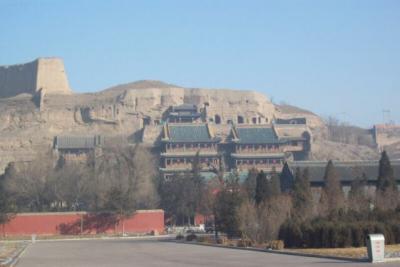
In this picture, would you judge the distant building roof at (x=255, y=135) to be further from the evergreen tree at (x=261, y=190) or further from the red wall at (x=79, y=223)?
the evergreen tree at (x=261, y=190)

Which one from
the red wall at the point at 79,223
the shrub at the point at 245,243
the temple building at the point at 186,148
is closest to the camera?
the shrub at the point at 245,243

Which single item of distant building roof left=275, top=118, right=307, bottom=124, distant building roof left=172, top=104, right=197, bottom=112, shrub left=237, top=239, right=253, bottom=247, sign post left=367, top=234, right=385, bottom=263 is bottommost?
shrub left=237, top=239, right=253, bottom=247

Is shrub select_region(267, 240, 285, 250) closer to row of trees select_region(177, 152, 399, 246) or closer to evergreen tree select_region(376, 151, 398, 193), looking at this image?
row of trees select_region(177, 152, 399, 246)

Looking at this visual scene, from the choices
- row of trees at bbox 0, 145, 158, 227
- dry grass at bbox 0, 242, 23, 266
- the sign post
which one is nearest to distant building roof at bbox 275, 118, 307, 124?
row of trees at bbox 0, 145, 158, 227

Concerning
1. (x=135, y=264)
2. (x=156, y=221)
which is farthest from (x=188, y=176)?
(x=135, y=264)

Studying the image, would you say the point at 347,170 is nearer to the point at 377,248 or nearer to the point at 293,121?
the point at 377,248

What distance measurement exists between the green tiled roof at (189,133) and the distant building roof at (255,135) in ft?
10.2

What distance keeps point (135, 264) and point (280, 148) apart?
6493cm

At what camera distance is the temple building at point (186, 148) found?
85562 millimetres

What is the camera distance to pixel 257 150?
87250 millimetres

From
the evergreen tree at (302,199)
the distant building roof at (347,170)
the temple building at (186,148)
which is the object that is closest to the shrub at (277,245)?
the evergreen tree at (302,199)

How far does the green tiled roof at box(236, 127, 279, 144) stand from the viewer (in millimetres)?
86938

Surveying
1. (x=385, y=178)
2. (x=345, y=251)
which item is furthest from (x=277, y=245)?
(x=385, y=178)

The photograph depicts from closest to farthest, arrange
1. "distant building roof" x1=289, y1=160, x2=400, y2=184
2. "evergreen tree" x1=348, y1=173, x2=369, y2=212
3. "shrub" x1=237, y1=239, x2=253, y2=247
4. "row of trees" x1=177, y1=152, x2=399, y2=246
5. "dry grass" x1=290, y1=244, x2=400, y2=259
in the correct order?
"dry grass" x1=290, y1=244, x2=400, y2=259 → "row of trees" x1=177, y1=152, x2=399, y2=246 → "shrub" x1=237, y1=239, x2=253, y2=247 → "evergreen tree" x1=348, y1=173, x2=369, y2=212 → "distant building roof" x1=289, y1=160, x2=400, y2=184
